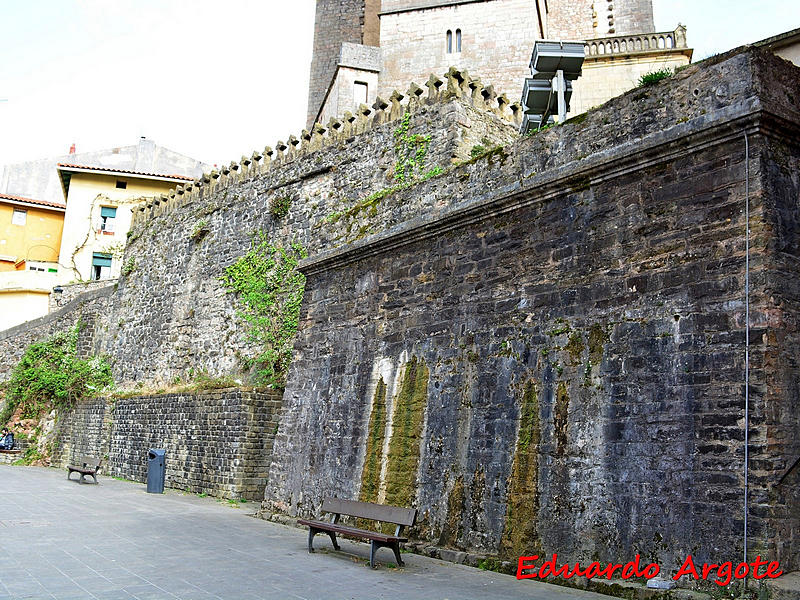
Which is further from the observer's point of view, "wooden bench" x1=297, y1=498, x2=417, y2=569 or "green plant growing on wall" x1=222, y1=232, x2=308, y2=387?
"green plant growing on wall" x1=222, y1=232, x2=308, y2=387

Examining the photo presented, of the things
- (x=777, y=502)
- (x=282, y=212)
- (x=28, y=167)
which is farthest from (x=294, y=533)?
(x=28, y=167)

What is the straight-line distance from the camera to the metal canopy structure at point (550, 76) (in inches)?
380

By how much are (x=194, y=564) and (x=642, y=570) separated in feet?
13.6

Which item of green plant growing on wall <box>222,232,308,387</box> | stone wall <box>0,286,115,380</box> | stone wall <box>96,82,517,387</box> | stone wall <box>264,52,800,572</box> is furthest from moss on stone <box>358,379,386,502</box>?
stone wall <box>0,286,115,380</box>

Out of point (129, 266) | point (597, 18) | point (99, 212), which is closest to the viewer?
point (129, 266)

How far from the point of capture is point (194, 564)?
7.00m

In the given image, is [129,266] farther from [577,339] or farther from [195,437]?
[577,339]

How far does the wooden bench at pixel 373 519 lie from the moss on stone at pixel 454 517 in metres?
0.37

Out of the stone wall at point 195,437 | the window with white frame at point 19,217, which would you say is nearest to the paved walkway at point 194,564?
the stone wall at point 195,437

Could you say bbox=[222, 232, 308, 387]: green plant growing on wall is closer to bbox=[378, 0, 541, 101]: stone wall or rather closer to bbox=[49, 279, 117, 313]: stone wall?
bbox=[378, 0, 541, 101]: stone wall

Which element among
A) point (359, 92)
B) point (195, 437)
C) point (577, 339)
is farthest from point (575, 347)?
point (359, 92)

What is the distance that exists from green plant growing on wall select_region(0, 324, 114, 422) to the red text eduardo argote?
59.6 feet

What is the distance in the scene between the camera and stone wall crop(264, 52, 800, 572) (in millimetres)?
5637

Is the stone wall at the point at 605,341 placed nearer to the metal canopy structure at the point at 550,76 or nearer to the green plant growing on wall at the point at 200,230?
the metal canopy structure at the point at 550,76
